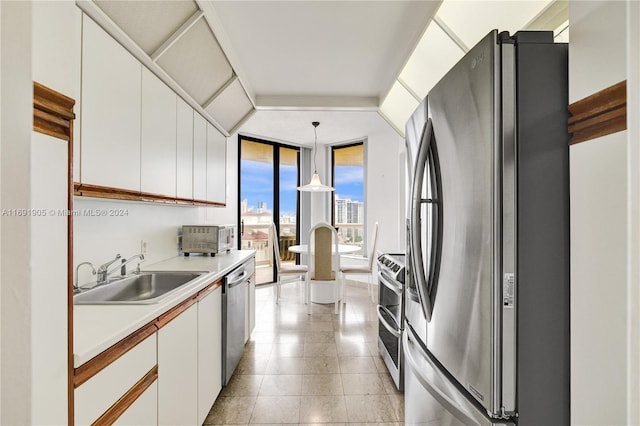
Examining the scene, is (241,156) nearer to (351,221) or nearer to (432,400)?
(351,221)

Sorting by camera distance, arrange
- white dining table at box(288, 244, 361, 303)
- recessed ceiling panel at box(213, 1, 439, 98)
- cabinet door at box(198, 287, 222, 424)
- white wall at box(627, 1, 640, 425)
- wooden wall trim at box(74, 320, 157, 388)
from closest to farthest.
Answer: white wall at box(627, 1, 640, 425) → wooden wall trim at box(74, 320, 157, 388) → cabinet door at box(198, 287, 222, 424) → recessed ceiling panel at box(213, 1, 439, 98) → white dining table at box(288, 244, 361, 303)

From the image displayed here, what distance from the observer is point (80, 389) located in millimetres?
839

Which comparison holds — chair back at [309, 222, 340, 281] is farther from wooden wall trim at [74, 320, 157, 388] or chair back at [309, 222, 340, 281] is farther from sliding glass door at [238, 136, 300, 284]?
wooden wall trim at [74, 320, 157, 388]

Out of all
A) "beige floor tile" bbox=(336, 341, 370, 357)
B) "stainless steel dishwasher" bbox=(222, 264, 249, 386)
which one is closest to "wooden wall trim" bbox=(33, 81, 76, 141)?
"stainless steel dishwasher" bbox=(222, 264, 249, 386)

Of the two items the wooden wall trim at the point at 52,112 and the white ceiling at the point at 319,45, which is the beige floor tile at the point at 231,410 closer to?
the wooden wall trim at the point at 52,112

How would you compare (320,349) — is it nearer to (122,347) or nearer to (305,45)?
(122,347)

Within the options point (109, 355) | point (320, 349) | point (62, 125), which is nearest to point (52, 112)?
point (62, 125)

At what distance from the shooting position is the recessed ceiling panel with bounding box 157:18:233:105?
75.8 inches

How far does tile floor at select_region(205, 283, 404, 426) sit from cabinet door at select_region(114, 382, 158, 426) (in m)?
0.84

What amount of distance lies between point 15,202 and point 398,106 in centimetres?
318

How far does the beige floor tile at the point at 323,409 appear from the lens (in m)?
1.92

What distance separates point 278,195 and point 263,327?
2702mm

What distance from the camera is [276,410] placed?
79.1 inches

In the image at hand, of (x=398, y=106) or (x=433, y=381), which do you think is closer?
(x=433, y=381)
